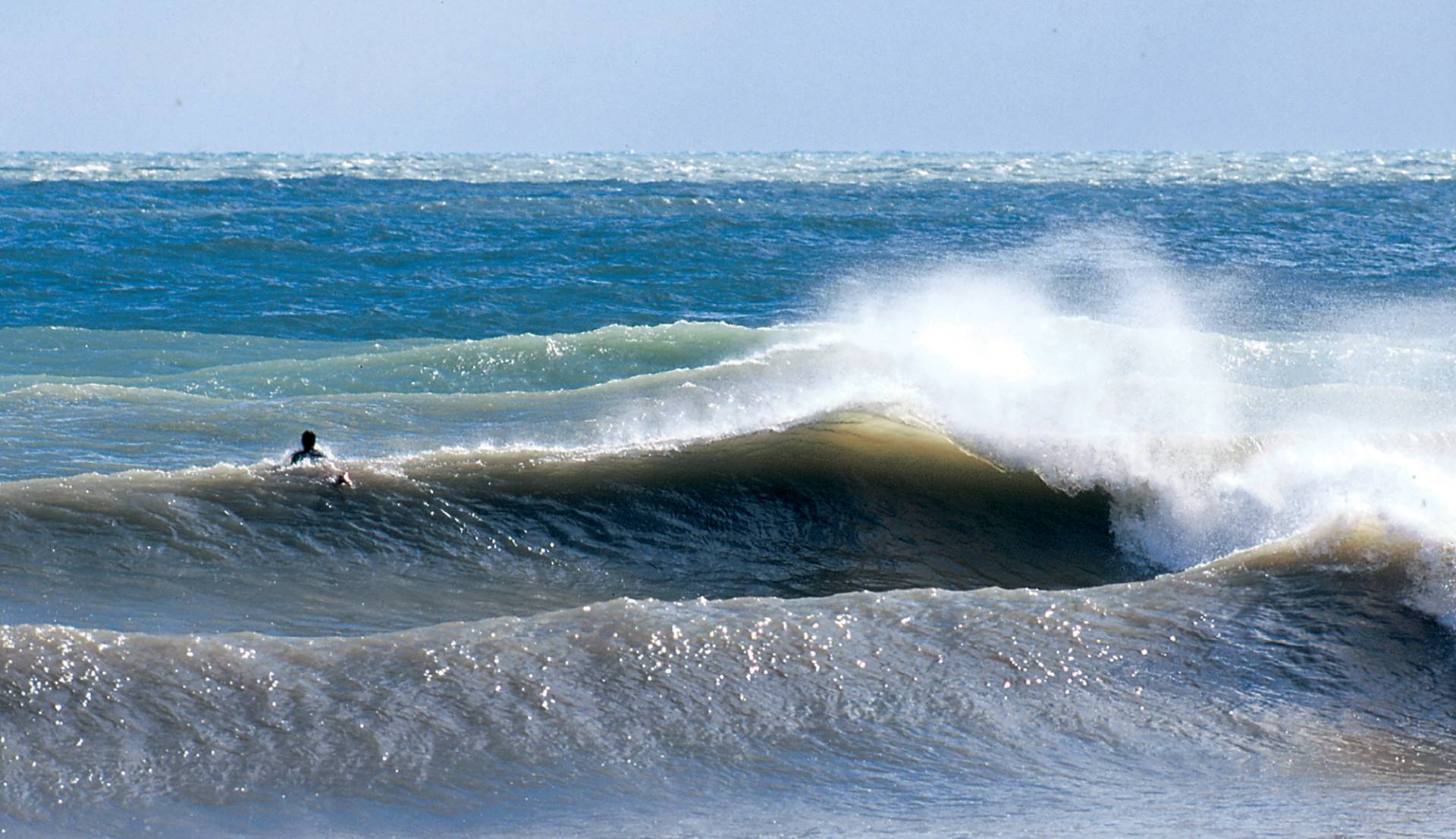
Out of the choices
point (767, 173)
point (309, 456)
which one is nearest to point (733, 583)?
point (309, 456)

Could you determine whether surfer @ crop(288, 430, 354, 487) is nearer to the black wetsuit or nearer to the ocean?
the black wetsuit

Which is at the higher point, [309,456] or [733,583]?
[309,456]

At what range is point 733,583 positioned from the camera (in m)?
8.60

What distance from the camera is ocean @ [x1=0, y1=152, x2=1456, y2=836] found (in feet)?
18.0

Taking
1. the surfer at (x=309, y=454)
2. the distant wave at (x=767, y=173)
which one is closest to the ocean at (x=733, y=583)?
the surfer at (x=309, y=454)

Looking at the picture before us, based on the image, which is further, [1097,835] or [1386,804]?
[1386,804]

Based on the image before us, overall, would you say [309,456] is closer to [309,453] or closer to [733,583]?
[309,453]

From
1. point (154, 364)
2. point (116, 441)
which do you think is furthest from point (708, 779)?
point (154, 364)

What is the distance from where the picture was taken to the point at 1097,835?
5.03 metres

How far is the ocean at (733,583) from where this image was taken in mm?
5492

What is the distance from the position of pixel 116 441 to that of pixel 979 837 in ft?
28.7

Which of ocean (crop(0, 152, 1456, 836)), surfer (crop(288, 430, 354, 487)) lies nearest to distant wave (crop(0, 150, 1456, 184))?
ocean (crop(0, 152, 1456, 836))

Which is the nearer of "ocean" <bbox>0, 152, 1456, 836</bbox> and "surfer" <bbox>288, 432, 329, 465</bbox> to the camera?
"ocean" <bbox>0, 152, 1456, 836</bbox>

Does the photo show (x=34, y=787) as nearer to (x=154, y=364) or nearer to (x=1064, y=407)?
(x=1064, y=407)
